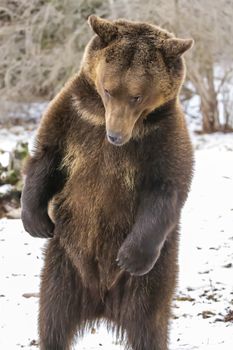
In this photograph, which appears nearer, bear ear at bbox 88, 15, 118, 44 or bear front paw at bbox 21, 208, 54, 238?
bear ear at bbox 88, 15, 118, 44

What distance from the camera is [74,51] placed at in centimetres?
1845

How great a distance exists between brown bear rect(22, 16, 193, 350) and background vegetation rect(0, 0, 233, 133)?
12.6 meters

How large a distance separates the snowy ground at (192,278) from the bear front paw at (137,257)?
153cm

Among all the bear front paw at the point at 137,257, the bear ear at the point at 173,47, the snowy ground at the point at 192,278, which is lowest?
the snowy ground at the point at 192,278

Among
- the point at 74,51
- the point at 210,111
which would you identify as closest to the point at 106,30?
the point at 210,111

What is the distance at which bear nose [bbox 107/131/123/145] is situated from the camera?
3715 mm

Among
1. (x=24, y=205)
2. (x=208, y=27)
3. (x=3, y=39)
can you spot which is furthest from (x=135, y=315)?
(x=3, y=39)

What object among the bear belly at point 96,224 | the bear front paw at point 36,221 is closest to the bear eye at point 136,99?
the bear belly at point 96,224

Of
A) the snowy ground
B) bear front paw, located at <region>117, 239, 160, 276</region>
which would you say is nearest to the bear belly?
bear front paw, located at <region>117, 239, 160, 276</region>

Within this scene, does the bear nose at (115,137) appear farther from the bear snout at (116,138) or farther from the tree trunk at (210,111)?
the tree trunk at (210,111)

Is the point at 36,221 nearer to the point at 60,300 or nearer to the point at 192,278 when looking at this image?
the point at 60,300

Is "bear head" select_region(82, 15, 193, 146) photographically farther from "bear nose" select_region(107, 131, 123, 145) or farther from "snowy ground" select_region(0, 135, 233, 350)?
"snowy ground" select_region(0, 135, 233, 350)

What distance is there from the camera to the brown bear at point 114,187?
387 centimetres

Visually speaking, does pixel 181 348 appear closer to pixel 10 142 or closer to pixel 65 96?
pixel 65 96
